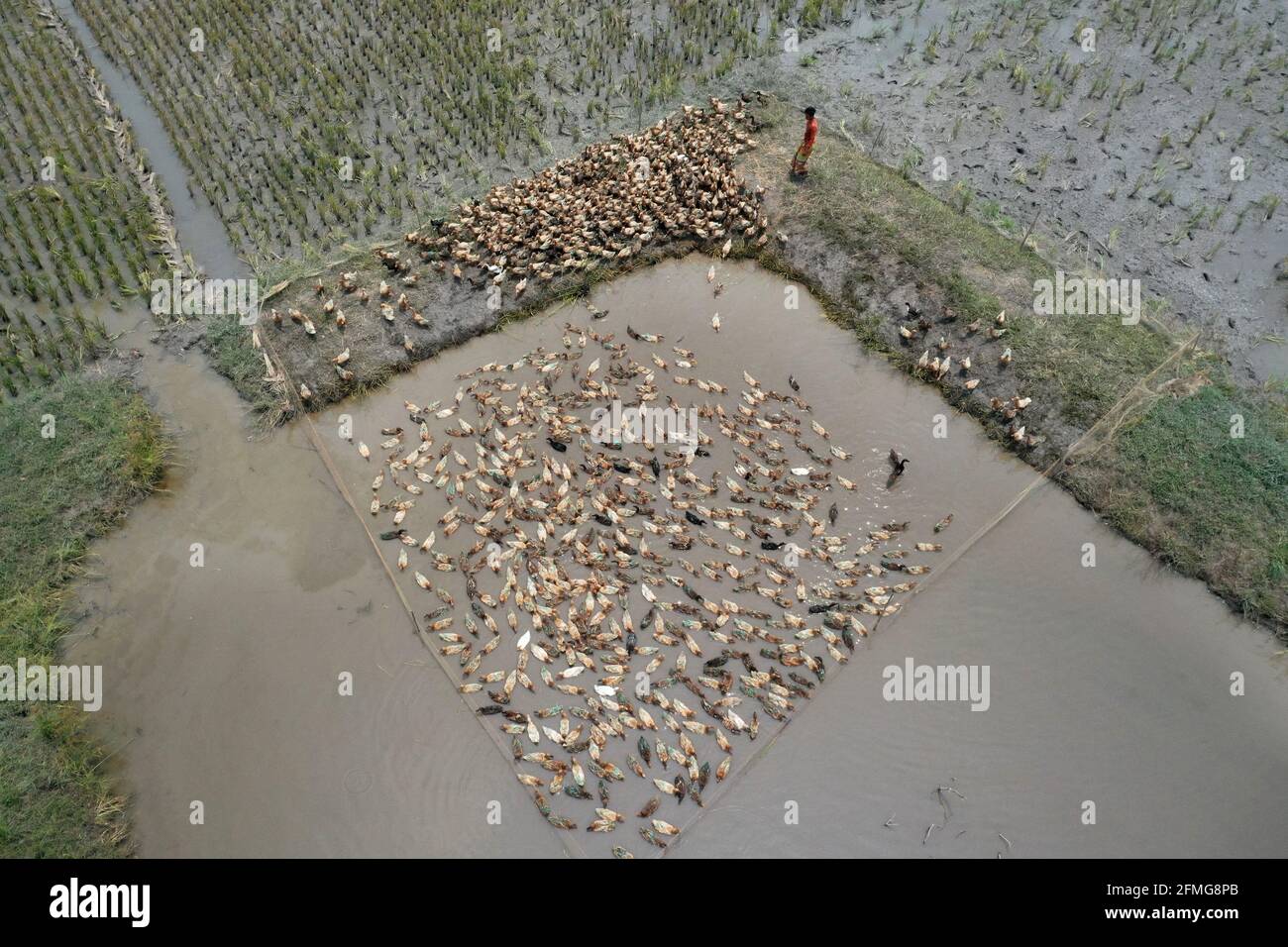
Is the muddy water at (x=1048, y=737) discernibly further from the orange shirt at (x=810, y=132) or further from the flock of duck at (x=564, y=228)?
the orange shirt at (x=810, y=132)

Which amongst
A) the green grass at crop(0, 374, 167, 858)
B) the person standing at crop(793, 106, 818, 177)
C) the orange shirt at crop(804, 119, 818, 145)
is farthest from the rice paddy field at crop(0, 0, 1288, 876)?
the orange shirt at crop(804, 119, 818, 145)

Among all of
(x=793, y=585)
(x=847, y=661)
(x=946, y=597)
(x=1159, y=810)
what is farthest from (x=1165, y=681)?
(x=793, y=585)

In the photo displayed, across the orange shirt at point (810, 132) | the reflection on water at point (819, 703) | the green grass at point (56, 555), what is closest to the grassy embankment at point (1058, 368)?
the reflection on water at point (819, 703)

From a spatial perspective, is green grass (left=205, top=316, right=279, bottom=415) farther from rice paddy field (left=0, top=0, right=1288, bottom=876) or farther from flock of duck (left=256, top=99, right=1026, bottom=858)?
flock of duck (left=256, top=99, right=1026, bottom=858)

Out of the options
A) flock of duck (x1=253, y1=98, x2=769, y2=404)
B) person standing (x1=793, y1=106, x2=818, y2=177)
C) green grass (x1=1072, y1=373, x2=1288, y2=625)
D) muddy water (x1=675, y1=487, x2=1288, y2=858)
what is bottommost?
muddy water (x1=675, y1=487, x2=1288, y2=858)

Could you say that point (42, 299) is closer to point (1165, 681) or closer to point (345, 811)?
point (345, 811)

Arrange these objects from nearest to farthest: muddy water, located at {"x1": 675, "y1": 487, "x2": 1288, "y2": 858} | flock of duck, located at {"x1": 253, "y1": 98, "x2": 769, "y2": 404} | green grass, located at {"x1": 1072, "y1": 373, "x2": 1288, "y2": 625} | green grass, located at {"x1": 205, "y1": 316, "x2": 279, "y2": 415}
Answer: muddy water, located at {"x1": 675, "y1": 487, "x2": 1288, "y2": 858} → green grass, located at {"x1": 1072, "y1": 373, "x2": 1288, "y2": 625} → green grass, located at {"x1": 205, "y1": 316, "x2": 279, "y2": 415} → flock of duck, located at {"x1": 253, "y1": 98, "x2": 769, "y2": 404}
